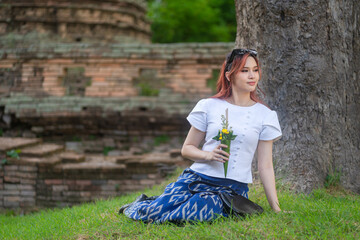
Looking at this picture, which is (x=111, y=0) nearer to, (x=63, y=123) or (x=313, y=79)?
(x=63, y=123)

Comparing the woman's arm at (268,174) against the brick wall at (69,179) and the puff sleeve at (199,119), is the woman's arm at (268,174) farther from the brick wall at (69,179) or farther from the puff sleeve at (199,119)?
the brick wall at (69,179)

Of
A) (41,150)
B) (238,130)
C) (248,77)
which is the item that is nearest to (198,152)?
(238,130)

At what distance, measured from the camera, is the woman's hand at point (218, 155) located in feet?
9.84

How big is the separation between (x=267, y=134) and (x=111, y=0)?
8491 mm

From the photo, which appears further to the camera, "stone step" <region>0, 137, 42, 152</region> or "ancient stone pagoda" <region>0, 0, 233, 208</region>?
"ancient stone pagoda" <region>0, 0, 233, 208</region>

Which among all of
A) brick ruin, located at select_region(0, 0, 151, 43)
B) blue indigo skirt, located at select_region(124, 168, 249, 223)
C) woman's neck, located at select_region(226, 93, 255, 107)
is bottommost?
blue indigo skirt, located at select_region(124, 168, 249, 223)

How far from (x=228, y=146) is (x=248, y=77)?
556 millimetres

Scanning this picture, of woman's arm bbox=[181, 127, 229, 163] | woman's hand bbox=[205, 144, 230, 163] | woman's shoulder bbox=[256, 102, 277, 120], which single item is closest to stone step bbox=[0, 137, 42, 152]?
woman's arm bbox=[181, 127, 229, 163]

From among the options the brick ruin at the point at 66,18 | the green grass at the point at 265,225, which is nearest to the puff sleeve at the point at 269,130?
the green grass at the point at 265,225

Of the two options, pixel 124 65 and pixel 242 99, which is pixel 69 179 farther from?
pixel 242 99

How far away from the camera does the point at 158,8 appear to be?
1980 cm

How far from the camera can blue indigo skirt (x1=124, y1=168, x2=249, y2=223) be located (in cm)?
299

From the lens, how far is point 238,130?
310 cm

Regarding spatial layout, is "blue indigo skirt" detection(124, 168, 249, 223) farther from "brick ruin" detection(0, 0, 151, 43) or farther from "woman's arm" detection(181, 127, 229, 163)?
"brick ruin" detection(0, 0, 151, 43)
